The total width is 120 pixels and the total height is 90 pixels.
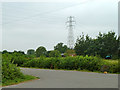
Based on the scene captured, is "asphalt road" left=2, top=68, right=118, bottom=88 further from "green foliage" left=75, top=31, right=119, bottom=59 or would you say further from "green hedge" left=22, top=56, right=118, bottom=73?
"green foliage" left=75, top=31, right=119, bottom=59

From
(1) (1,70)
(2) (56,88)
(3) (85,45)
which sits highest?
(3) (85,45)

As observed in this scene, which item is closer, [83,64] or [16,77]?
[16,77]

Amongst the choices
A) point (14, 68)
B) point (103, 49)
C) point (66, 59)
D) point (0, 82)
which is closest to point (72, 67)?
point (66, 59)

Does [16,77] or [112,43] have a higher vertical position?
[112,43]

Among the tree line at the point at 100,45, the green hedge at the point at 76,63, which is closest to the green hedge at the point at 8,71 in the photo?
the green hedge at the point at 76,63

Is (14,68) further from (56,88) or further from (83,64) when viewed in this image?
(83,64)

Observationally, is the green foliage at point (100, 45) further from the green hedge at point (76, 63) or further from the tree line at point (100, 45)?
the green hedge at point (76, 63)

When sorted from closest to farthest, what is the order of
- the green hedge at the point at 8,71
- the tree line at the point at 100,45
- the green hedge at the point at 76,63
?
the green hedge at the point at 8,71
the green hedge at the point at 76,63
the tree line at the point at 100,45

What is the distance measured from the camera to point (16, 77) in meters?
11.6

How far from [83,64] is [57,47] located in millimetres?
57387

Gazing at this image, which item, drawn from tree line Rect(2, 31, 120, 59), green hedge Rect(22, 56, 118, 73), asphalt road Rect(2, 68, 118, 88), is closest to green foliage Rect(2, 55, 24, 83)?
asphalt road Rect(2, 68, 118, 88)

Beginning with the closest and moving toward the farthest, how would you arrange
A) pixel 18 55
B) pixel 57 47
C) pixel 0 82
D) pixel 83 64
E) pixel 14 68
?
pixel 0 82 < pixel 14 68 < pixel 83 64 < pixel 18 55 < pixel 57 47

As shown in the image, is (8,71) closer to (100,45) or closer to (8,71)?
(8,71)

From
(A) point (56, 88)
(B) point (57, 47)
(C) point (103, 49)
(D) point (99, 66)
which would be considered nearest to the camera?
(A) point (56, 88)
